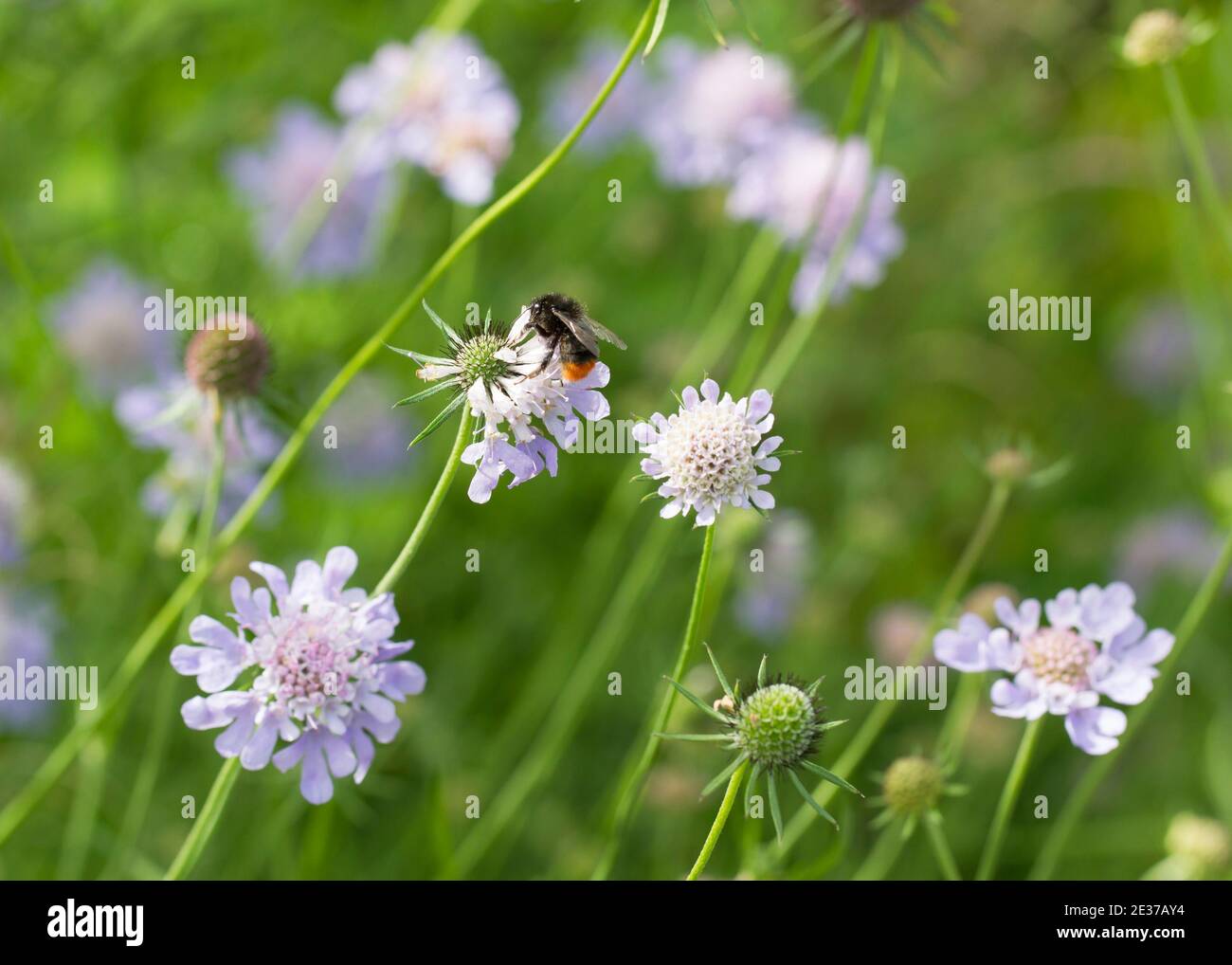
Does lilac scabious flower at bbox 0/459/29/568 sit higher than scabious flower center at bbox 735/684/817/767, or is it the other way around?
lilac scabious flower at bbox 0/459/29/568

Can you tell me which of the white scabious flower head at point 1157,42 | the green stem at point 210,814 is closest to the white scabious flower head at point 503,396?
the green stem at point 210,814

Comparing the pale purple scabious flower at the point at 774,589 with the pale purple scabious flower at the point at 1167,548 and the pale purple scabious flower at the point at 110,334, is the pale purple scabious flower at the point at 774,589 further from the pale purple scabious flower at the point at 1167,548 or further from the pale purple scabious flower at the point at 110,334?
the pale purple scabious flower at the point at 110,334

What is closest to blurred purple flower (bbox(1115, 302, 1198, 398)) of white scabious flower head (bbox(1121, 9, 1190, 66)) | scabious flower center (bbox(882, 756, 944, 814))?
white scabious flower head (bbox(1121, 9, 1190, 66))

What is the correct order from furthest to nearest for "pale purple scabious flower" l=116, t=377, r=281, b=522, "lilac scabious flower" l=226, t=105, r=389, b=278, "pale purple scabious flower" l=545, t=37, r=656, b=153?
1. "pale purple scabious flower" l=545, t=37, r=656, b=153
2. "lilac scabious flower" l=226, t=105, r=389, b=278
3. "pale purple scabious flower" l=116, t=377, r=281, b=522

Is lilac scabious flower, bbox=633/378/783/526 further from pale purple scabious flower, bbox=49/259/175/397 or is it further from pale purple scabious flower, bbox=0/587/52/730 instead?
pale purple scabious flower, bbox=49/259/175/397

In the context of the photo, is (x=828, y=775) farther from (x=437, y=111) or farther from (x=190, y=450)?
(x=437, y=111)

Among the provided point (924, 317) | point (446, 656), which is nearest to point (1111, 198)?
point (924, 317)
